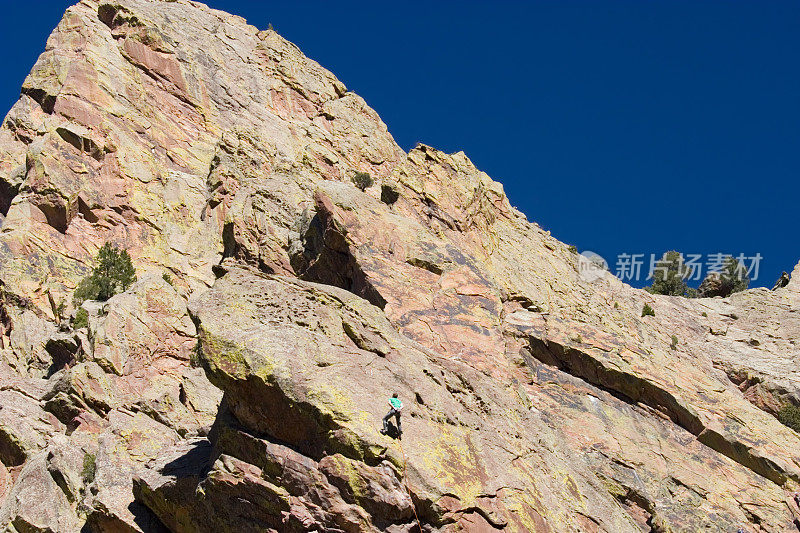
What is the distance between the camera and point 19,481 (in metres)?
27.9

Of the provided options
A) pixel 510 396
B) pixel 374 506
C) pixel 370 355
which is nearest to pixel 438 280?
pixel 510 396

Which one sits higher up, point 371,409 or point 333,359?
point 333,359

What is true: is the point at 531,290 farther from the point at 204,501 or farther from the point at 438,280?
the point at 204,501

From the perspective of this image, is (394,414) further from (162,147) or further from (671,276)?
(671,276)

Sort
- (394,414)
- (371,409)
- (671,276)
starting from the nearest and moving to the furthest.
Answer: (394,414) → (371,409) → (671,276)

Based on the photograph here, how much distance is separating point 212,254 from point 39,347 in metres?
13.5

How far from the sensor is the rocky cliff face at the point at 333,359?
21.0 meters

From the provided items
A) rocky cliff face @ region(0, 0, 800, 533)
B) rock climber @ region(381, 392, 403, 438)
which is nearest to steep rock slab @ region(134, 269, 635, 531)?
rocky cliff face @ region(0, 0, 800, 533)

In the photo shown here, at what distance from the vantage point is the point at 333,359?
2231cm

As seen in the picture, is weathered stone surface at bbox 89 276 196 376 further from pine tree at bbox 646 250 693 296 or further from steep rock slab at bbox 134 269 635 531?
pine tree at bbox 646 250 693 296

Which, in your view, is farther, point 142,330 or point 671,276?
point 671,276

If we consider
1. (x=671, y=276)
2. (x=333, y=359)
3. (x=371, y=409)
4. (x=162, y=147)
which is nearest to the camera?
(x=371, y=409)

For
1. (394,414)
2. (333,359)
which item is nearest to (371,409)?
(394,414)

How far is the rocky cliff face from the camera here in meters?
21.0
